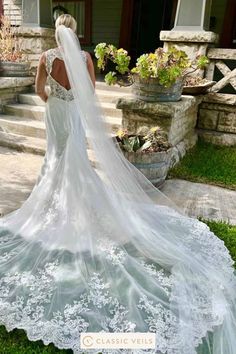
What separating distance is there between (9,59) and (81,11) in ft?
12.6

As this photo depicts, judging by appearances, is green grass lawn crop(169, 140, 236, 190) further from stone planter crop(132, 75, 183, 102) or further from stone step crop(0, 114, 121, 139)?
stone step crop(0, 114, 121, 139)

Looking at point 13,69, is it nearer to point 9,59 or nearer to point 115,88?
point 9,59

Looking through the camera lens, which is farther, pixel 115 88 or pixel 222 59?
pixel 115 88

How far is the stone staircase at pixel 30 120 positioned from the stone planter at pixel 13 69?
0.46 metres

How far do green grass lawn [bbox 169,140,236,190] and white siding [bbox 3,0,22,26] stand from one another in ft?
17.0

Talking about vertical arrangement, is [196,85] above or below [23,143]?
above

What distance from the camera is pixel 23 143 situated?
18.8 feet

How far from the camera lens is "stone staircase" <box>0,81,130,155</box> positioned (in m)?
5.73

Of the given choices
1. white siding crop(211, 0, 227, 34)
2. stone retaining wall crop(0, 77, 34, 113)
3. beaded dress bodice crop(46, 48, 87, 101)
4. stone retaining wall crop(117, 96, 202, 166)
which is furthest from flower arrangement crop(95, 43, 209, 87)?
white siding crop(211, 0, 227, 34)

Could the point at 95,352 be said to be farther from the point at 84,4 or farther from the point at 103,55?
the point at 84,4

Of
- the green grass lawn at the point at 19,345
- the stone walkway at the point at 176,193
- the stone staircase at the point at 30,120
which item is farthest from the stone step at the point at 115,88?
the green grass lawn at the point at 19,345

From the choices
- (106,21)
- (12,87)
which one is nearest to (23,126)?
(12,87)

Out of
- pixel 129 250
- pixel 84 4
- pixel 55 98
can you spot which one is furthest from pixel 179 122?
pixel 84 4

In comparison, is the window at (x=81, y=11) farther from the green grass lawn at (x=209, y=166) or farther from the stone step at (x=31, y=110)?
the green grass lawn at (x=209, y=166)
